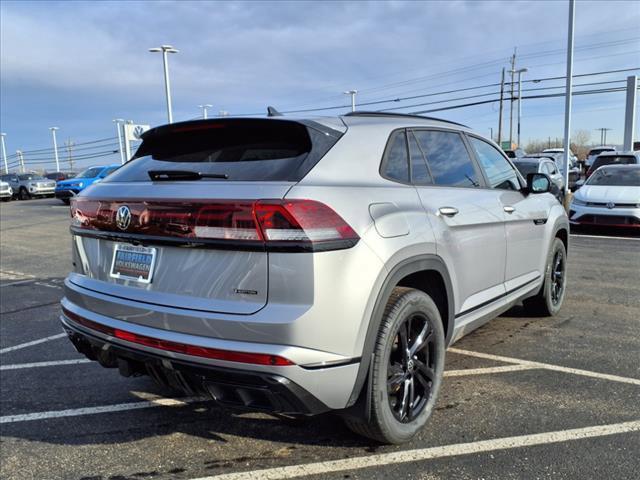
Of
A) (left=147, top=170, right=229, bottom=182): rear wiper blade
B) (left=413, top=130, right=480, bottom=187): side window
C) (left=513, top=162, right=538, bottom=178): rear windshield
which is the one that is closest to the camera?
(left=147, top=170, right=229, bottom=182): rear wiper blade

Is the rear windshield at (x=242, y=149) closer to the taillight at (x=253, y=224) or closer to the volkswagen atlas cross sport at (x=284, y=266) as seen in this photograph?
the volkswagen atlas cross sport at (x=284, y=266)

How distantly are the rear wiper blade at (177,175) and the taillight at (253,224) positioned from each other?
17 cm

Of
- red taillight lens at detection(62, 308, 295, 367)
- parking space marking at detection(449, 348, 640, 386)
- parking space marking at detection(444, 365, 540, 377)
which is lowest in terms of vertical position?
parking space marking at detection(449, 348, 640, 386)

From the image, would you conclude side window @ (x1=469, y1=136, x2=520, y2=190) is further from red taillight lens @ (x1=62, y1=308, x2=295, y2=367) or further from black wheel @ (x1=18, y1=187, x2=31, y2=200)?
black wheel @ (x1=18, y1=187, x2=31, y2=200)

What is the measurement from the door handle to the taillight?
93 cm

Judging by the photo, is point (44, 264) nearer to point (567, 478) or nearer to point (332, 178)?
point (332, 178)

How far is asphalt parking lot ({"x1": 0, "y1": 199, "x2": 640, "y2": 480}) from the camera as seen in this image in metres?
2.78

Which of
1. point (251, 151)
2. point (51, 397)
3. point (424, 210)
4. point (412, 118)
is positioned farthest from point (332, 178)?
point (51, 397)

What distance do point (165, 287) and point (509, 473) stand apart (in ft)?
6.42

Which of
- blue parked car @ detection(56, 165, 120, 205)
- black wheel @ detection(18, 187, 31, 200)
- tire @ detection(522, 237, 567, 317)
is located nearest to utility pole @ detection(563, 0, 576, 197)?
tire @ detection(522, 237, 567, 317)

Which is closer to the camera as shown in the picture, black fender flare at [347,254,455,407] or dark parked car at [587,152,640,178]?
black fender flare at [347,254,455,407]

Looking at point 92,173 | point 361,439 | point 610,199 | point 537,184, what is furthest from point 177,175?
point 92,173

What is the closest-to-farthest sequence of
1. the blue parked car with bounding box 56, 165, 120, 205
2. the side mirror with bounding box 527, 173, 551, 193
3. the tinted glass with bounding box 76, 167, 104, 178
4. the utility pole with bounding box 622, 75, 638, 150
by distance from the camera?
1. the side mirror with bounding box 527, 173, 551, 193
2. the blue parked car with bounding box 56, 165, 120, 205
3. the tinted glass with bounding box 76, 167, 104, 178
4. the utility pole with bounding box 622, 75, 638, 150

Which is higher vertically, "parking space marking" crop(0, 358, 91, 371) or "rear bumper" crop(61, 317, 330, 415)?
"rear bumper" crop(61, 317, 330, 415)
